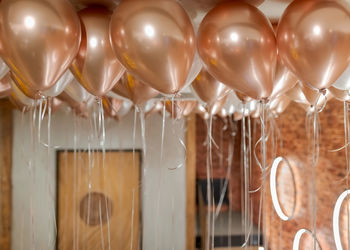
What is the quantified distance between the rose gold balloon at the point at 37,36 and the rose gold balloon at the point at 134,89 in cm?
41

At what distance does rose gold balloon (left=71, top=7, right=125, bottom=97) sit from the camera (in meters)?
0.65

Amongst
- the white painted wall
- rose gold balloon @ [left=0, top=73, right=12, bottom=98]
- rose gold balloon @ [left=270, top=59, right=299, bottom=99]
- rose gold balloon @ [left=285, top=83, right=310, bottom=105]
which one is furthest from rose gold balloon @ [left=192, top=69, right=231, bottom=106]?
the white painted wall

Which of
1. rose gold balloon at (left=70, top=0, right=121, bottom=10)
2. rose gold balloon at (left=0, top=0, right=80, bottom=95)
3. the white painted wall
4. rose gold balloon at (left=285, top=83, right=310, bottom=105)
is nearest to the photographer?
rose gold balloon at (left=0, top=0, right=80, bottom=95)

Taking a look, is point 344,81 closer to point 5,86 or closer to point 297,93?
point 297,93

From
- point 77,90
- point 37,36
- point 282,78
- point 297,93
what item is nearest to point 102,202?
point 77,90

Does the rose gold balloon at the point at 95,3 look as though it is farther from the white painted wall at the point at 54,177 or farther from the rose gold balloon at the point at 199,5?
the white painted wall at the point at 54,177

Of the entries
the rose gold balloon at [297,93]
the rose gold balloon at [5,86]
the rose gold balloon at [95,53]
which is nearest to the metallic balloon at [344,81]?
the rose gold balloon at [297,93]

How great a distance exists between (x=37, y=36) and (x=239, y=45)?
1.07 ft

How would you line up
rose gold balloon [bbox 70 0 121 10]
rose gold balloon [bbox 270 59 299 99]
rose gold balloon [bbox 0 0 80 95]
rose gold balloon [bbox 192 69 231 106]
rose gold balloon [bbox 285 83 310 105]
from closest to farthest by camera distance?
rose gold balloon [bbox 0 0 80 95] → rose gold balloon [bbox 70 0 121 10] → rose gold balloon [bbox 270 59 299 99] → rose gold balloon [bbox 192 69 231 106] → rose gold balloon [bbox 285 83 310 105]

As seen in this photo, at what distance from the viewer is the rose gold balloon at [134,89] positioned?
3.28 ft

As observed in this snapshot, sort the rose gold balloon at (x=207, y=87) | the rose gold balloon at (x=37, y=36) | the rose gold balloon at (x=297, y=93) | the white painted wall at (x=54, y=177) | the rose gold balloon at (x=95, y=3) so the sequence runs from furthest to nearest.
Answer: the white painted wall at (x=54, y=177), the rose gold balloon at (x=297, y=93), the rose gold balloon at (x=207, y=87), the rose gold balloon at (x=95, y=3), the rose gold balloon at (x=37, y=36)

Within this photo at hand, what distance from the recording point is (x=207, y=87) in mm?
926

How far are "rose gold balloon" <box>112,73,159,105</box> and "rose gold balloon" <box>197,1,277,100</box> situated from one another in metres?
0.43

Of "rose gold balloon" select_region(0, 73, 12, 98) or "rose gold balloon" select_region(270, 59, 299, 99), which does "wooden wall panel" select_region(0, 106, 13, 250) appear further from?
"rose gold balloon" select_region(270, 59, 299, 99)
